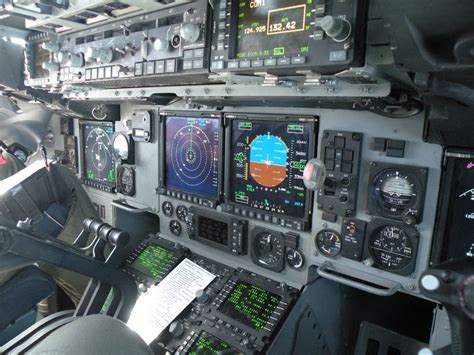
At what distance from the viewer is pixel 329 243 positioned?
1.95 metres

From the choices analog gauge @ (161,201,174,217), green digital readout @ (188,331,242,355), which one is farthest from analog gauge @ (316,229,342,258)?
analog gauge @ (161,201,174,217)

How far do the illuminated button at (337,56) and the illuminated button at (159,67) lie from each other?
3.01 ft

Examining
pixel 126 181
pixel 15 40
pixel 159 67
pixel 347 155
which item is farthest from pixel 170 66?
pixel 15 40

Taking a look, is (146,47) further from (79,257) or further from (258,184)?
(79,257)

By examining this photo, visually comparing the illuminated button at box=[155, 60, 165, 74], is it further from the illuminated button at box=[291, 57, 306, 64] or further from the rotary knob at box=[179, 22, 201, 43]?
the illuminated button at box=[291, 57, 306, 64]

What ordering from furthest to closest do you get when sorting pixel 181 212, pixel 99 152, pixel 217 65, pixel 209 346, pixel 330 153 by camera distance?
pixel 99 152, pixel 181 212, pixel 209 346, pixel 330 153, pixel 217 65

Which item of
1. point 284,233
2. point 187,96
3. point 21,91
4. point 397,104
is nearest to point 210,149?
point 187,96

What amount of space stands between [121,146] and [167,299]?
1250mm

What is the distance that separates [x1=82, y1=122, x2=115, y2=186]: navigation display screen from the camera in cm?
319

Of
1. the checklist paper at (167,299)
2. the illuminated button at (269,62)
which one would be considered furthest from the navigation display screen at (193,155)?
the illuminated button at (269,62)

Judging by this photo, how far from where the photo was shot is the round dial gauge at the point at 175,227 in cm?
271

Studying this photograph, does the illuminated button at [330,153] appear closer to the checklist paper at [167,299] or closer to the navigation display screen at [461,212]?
the navigation display screen at [461,212]

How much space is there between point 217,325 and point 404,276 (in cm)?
103

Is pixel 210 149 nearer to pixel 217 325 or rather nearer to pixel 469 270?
pixel 217 325
